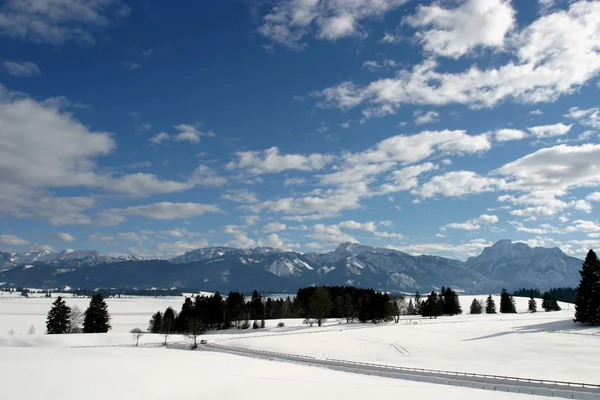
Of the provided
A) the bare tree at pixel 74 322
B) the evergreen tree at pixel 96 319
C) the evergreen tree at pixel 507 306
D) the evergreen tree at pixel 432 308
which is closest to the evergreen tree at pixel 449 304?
the evergreen tree at pixel 432 308

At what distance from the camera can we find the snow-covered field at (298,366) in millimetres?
32062

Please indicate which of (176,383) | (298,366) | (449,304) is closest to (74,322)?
(298,366)

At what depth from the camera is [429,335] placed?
9138 centimetres

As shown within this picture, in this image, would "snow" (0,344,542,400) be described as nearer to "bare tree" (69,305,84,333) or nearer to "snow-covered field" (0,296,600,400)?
"snow-covered field" (0,296,600,400)

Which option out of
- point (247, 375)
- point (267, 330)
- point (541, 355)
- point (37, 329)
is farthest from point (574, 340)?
point (37, 329)

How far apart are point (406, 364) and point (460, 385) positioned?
16.2 m

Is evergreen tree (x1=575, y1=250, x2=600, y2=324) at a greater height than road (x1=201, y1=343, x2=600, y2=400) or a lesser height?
greater

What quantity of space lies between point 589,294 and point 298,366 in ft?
223

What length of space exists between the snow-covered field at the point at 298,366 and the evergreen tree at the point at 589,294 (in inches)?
141

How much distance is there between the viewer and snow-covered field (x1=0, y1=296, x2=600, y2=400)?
1262 inches

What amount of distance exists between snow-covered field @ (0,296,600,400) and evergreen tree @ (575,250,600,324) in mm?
3577

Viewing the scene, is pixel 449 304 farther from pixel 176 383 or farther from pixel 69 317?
pixel 176 383

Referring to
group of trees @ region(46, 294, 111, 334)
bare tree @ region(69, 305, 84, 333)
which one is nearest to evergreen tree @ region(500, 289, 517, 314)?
group of trees @ region(46, 294, 111, 334)

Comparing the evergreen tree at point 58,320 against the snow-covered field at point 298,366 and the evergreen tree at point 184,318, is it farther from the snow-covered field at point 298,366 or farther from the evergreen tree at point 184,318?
the evergreen tree at point 184,318
